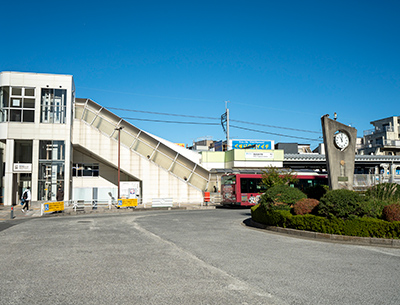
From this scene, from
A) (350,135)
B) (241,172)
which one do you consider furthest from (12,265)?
(241,172)

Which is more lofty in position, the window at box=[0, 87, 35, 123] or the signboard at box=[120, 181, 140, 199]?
the window at box=[0, 87, 35, 123]

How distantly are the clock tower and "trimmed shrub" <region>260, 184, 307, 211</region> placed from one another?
9.36 ft

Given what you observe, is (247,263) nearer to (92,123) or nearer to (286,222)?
(286,222)

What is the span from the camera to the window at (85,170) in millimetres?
43125

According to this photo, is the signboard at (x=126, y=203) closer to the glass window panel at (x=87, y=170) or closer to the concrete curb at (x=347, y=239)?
the glass window panel at (x=87, y=170)

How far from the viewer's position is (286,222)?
48.2 ft

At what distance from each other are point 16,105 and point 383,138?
228ft

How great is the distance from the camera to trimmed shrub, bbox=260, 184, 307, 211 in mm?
15859

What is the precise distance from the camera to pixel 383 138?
76500 millimetres

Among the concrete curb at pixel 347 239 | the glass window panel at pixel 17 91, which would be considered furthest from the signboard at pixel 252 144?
the concrete curb at pixel 347 239

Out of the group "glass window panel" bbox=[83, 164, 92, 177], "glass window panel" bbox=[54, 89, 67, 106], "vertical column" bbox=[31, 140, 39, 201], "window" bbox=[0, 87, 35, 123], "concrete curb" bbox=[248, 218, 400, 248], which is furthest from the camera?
"glass window panel" bbox=[83, 164, 92, 177]

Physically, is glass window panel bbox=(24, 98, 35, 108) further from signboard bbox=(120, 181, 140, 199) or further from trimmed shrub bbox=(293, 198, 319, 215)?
trimmed shrub bbox=(293, 198, 319, 215)

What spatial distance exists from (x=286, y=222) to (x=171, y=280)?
892 centimetres

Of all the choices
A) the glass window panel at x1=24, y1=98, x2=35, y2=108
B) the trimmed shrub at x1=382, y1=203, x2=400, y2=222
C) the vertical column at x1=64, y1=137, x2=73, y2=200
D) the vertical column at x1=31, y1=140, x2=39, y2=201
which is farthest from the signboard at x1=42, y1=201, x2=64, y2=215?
the trimmed shrub at x1=382, y1=203, x2=400, y2=222
